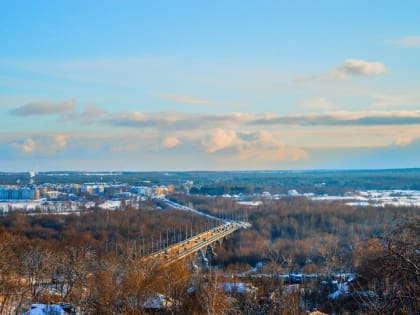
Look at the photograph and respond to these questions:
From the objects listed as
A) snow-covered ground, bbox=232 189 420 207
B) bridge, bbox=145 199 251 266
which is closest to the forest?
bridge, bbox=145 199 251 266

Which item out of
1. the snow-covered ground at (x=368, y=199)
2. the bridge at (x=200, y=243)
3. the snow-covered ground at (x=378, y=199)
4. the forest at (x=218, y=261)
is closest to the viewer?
the forest at (x=218, y=261)

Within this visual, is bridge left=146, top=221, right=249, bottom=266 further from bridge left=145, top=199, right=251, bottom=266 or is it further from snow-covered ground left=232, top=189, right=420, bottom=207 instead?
snow-covered ground left=232, top=189, right=420, bottom=207

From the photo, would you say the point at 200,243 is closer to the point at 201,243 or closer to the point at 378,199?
the point at 201,243

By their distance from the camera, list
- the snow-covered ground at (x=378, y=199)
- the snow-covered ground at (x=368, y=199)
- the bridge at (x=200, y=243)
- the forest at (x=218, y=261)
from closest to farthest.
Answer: the forest at (x=218, y=261) → the bridge at (x=200, y=243) → the snow-covered ground at (x=378, y=199) → the snow-covered ground at (x=368, y=199)

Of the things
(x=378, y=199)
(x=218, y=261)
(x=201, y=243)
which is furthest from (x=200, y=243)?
(x=378, y=199)

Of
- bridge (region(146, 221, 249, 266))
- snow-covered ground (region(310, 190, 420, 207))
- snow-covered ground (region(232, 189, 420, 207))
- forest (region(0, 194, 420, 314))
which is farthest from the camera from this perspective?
snow-covered ground (region(232, 189, 420, 207))

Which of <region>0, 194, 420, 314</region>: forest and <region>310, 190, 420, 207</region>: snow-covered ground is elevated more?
<region>310, 190, 420, 207</region>: snow-covered ground

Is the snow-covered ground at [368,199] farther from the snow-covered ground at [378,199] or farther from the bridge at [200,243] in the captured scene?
the bridge at [200,243]

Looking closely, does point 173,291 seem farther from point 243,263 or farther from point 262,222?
point 262,222

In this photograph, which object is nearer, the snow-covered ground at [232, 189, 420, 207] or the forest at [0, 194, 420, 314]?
the forest at [0, 194, 420, 314]

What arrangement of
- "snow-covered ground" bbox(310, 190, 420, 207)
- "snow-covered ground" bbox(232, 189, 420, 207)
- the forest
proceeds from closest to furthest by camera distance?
the forest
"snow-covered ground" bbox(310, 190, 420, 207)
"snow-covered ground" bbox(232, 189, 420, 207)

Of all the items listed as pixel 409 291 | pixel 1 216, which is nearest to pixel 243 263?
pixel 1 216

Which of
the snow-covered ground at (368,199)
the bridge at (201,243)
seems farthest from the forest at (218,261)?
the snow-covered ground at (368,199)
